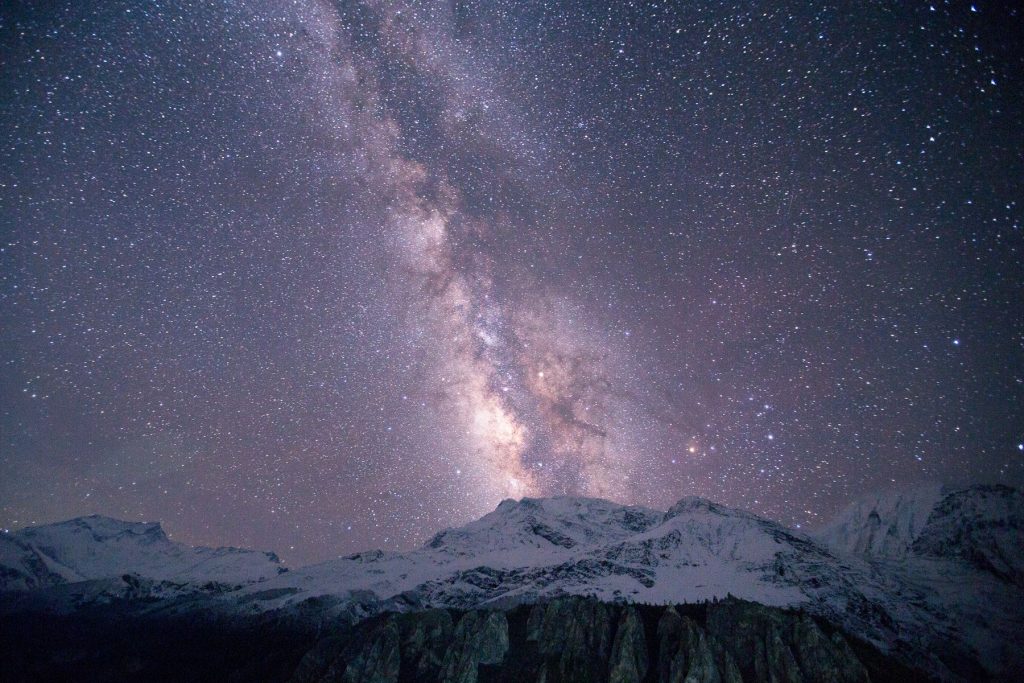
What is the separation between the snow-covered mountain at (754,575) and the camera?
90.1 meters

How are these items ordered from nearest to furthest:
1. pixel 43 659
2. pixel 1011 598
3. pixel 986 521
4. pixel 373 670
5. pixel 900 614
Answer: pixel 373 670 < pixel 900 614 < pixel 43 659 < pixel 1011 598 < pixel 986 521

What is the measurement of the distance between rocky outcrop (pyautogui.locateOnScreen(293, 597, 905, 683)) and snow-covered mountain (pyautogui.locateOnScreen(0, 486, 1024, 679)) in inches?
674

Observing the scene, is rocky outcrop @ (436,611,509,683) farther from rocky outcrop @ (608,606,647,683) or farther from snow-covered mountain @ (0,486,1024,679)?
rocky outcrop @ (608,606,647,683)

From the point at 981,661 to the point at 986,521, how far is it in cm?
8884

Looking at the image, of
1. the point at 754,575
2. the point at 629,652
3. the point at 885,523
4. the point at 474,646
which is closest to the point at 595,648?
the point at 629,652

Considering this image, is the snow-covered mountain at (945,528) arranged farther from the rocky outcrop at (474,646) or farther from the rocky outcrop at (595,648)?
the rocky outcrop at (474,646)

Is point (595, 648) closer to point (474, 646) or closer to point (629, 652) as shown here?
point (629, 652)

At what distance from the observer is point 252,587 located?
16012 cm

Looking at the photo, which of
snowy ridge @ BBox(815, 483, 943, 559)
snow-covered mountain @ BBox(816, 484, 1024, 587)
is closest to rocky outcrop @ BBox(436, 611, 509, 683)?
snow-covered mountain @ BBox(816, 484, 1024, 587)

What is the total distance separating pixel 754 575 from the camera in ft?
367

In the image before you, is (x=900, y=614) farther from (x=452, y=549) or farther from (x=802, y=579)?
(x=452, y=549)

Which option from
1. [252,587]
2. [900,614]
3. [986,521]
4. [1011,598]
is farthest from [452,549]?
[986,521]

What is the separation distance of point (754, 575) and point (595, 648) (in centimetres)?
6072

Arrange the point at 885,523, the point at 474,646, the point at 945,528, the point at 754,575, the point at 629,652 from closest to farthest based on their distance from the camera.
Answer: the point at 629,652 → the point at 474,646 → the point at 754,575 → the point at 945,528 → the point at 885,523
